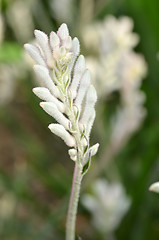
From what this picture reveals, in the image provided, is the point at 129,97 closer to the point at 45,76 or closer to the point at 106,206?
the point at 106,206

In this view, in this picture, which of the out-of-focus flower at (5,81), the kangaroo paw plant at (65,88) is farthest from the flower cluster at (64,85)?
the out-of-focus flower at (5,81)

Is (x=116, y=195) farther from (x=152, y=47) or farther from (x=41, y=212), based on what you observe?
(x=152, y=47)

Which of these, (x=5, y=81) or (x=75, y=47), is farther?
(x=5, y=81)

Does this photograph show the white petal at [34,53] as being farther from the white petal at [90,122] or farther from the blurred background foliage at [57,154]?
the blurred background foliage at [57,154]

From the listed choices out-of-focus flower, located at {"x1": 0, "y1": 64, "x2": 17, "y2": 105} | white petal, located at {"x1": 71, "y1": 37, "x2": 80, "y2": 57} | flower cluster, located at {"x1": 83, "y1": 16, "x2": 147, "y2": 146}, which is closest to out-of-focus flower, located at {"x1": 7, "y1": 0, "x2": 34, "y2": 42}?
out-of-focus flower, located at {"x1": 0, "y1": 64, "x2": 17, "y2": 105}

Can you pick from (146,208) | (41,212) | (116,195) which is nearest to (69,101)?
(116,195)

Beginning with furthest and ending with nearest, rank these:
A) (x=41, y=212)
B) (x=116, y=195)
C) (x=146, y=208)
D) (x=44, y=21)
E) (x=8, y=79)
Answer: (x=44, y=21) < (x=8, y=79) < (x=41, y=212) < (x=146, y=208) < (x=116, y=195)

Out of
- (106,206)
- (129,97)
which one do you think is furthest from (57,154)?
(106,206)
